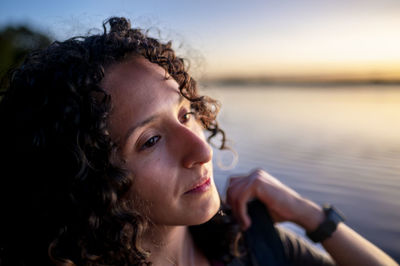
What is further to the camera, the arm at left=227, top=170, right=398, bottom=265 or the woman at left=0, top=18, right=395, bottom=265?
the arm at left=227, top=170, right=398, bottom=265

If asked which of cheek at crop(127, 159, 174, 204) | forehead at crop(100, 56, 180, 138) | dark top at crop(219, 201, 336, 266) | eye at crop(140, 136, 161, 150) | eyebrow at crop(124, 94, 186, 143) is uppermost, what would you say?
forehead at crop(100, 56, 180, 138)

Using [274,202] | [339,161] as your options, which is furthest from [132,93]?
[339,161]

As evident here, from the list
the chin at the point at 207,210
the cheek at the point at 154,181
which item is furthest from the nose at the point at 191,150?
the chin at the point at 207,210

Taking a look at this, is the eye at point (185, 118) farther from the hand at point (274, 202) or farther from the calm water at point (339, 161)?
the calm water at point (339, 161)

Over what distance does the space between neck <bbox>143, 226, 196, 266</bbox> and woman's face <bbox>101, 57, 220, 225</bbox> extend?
14 centimetres

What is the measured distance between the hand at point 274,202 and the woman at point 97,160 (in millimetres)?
481

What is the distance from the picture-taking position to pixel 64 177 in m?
1.41

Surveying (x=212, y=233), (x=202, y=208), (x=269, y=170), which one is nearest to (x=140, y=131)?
(x=202, y=208)

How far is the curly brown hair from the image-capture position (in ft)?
4.61

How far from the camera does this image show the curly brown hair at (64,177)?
140 centimetres

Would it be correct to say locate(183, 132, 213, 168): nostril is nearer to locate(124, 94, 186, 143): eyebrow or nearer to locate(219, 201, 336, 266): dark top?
locate(124, 94, 186, 143): eyebrow

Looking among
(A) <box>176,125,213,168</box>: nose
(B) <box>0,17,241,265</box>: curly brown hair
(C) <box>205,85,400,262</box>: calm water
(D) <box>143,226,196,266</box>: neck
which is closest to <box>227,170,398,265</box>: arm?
(D) <box>143,226,196,266</box>: neck

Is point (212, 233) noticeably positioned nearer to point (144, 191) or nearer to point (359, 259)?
point (144, 191)

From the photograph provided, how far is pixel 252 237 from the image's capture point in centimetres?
203
